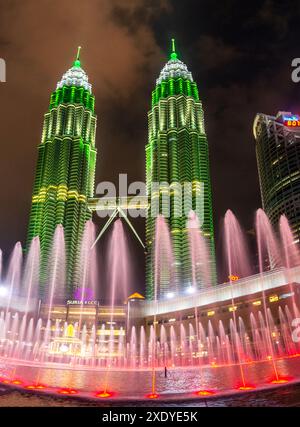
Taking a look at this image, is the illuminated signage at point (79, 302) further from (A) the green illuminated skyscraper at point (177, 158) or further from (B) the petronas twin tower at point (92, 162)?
(A) the green illuminated skyscraper at point (177, 158)

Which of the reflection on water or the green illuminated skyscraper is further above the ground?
the green illuminated skyscraper

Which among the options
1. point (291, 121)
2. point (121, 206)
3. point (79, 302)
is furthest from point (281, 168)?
point (79, 302)

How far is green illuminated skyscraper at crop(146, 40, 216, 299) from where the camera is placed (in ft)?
388

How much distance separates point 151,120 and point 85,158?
1303 inches

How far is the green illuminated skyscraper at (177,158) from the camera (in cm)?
11831

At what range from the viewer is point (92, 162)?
145 metres

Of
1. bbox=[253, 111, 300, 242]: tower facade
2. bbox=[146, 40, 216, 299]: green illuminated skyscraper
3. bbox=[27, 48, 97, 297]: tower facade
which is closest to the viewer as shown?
bbox=[253, 111, 300, 242]: tower facade

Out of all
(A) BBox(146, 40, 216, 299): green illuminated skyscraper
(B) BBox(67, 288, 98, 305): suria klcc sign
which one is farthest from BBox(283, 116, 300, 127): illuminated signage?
(B) BBox(67, 288, 98, 305): suria klcc sign

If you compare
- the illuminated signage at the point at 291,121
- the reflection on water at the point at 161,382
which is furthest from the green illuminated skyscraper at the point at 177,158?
the reflection on water at the point at 161,382

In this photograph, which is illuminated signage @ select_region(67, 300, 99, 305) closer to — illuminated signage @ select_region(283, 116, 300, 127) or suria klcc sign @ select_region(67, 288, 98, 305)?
suria klcc sign @ select_region(67, 288, 98, 305)

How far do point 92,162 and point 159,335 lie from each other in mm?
77637

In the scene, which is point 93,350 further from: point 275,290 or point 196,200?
point 196,200

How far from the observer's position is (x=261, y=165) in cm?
13988

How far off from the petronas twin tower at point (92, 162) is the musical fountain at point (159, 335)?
3.31 m
